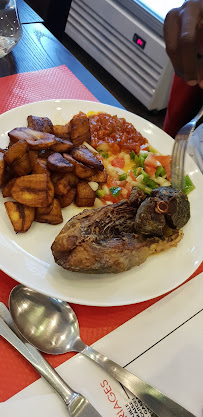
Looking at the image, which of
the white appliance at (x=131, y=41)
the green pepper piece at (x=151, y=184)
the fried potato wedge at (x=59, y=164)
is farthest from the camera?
the white appliance at (x=131, y=41)

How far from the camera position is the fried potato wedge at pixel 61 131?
1.69 meters

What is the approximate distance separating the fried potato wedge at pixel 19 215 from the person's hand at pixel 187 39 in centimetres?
86

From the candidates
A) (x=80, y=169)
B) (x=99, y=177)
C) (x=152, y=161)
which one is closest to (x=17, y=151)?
(x=80, y=169)

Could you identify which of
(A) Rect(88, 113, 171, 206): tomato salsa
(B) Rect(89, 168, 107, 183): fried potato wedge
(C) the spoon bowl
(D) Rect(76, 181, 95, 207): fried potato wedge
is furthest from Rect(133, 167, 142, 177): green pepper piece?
(C) the spoon bowl

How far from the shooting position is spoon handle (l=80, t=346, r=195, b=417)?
3.29 feet

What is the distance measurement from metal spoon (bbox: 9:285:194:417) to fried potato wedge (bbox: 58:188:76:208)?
1.43ft

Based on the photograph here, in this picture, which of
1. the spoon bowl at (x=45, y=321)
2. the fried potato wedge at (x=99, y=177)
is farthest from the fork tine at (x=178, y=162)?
the spoon bowl at (x=45, y=321)

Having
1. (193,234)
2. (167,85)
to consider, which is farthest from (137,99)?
(193,234)

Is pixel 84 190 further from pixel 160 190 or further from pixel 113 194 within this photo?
pixel 160 190

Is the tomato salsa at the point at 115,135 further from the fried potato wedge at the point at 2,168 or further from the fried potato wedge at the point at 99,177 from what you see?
the fried potato wedge at the point at 2,168

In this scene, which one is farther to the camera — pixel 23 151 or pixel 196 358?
pixel 23 151

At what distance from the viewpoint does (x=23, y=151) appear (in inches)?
54.6

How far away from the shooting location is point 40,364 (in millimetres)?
1043

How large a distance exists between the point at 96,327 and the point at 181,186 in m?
0.73
